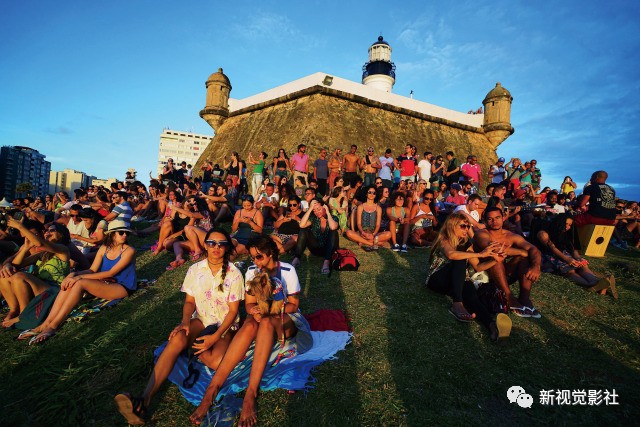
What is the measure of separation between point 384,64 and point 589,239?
28585 mm

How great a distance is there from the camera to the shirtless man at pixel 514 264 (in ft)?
14.8

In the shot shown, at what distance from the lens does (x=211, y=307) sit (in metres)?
3.31

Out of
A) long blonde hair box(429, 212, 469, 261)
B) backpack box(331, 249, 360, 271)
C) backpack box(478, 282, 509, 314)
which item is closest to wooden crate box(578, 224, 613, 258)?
backpack box(478, 282, 509, 314)

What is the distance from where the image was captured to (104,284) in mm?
4367

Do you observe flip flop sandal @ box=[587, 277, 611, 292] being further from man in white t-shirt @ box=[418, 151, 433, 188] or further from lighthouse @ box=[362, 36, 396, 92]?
lighthouse @ box=[362, 36, 396, 92]

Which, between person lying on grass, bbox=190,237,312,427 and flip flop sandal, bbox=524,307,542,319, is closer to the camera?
person lying on grass, bbox=190,237,312,427

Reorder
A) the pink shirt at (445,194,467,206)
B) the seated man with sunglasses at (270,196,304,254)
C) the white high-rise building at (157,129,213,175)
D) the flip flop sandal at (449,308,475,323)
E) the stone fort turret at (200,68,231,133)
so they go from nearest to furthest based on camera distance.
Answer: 1. the flip flop sandal at (449,308,475,323)
2. the seated man with sunglasses at (270,196,304,254)
3. the pink shirt at (445,194,467,206)
4. the stone fort turret at (200,68,231,133)
5. the white high-rise building at (157,129,213,175)

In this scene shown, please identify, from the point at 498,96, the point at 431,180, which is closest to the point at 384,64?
the point at 498,96

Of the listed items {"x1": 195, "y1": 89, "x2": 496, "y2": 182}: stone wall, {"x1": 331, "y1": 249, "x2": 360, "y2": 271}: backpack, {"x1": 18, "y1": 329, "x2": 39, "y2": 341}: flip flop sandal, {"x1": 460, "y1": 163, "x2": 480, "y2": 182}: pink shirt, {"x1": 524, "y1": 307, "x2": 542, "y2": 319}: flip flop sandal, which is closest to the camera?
{"x1": 18, "y1": 329, "x2": 39, "y2": 341}: flip flop sandal

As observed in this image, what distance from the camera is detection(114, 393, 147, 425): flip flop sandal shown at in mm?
2350

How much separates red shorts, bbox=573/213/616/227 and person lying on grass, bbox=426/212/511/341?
455 cm

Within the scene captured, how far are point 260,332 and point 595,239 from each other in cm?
857

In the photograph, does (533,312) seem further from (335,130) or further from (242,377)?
(335,130)

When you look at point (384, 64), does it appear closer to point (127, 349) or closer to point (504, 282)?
point (504, 282)
